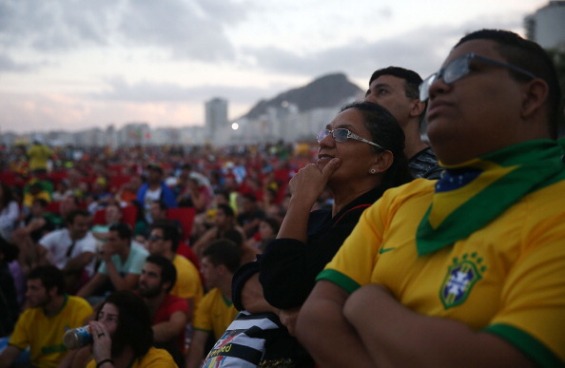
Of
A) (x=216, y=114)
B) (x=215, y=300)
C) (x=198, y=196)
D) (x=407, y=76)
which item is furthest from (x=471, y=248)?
(x=216, y=114)

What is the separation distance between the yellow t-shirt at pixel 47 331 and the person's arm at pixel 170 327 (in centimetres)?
82

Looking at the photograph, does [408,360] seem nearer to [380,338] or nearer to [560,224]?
[380,338]

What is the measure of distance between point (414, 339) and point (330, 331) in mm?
255

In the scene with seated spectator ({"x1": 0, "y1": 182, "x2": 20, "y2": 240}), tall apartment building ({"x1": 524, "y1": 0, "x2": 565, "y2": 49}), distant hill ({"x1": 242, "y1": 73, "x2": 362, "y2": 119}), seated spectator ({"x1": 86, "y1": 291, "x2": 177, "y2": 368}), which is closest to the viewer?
seated spectator ({"x1": 86, "y1": 291, "x2": 177, "y2": 368})

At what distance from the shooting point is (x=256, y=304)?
2.27 meters

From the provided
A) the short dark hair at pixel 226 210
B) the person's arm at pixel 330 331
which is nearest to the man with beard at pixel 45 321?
the short dark hair at pixel 226 210

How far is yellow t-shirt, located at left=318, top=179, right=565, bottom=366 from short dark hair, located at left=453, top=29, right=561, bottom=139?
234mm

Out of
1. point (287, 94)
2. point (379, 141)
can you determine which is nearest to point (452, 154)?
point (379, 141)

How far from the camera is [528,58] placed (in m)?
1.39

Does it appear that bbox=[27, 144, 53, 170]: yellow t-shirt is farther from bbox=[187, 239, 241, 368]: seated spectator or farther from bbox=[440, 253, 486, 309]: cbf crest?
bbox=[440, 253, 486, 309]: cbf crest

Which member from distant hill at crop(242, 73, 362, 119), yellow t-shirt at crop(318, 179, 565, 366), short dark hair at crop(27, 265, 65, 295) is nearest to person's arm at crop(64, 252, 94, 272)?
short dark hair at crop(27, 265, 65, 295)

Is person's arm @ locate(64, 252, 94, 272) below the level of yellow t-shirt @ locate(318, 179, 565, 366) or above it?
below

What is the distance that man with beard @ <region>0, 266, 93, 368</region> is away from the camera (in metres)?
4.99

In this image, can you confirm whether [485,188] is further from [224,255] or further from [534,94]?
[224,255]
